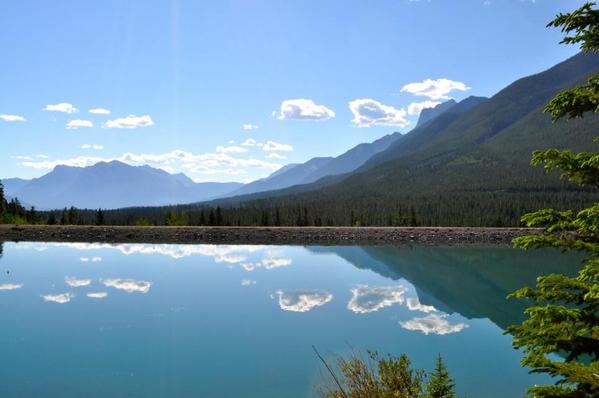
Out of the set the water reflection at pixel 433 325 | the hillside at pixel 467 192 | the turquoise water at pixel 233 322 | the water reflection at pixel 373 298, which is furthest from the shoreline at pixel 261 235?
the water reflection at pixel 433 325

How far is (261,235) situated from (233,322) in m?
50.4

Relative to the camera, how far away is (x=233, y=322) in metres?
21.3

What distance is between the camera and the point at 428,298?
2977 cm

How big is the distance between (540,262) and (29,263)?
170 feet

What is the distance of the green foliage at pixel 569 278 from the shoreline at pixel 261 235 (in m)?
61.3

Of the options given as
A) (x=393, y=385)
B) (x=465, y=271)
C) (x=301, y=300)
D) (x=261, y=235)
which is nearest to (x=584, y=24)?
(x=393, y=385)

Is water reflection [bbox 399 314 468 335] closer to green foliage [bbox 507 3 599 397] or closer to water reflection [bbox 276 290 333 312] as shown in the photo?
water reflection [bbox 276 290 333 312]

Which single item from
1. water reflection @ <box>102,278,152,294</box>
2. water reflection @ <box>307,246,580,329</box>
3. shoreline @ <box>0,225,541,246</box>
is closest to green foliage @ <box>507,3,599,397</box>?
water reflection @ <box>307,246,580,329</box>

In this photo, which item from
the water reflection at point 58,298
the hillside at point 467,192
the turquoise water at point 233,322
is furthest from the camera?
the hillside at point 467,192

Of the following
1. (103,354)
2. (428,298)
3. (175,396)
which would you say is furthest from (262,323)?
(428,298)

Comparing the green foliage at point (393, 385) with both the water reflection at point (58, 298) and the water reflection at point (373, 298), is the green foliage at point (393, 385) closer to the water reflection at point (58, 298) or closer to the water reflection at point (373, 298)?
the water reflection at point (373, 298)

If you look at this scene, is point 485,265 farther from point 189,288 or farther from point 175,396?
point 175,396

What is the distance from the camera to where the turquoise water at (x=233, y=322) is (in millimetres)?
13648

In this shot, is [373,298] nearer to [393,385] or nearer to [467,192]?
[393,385]
